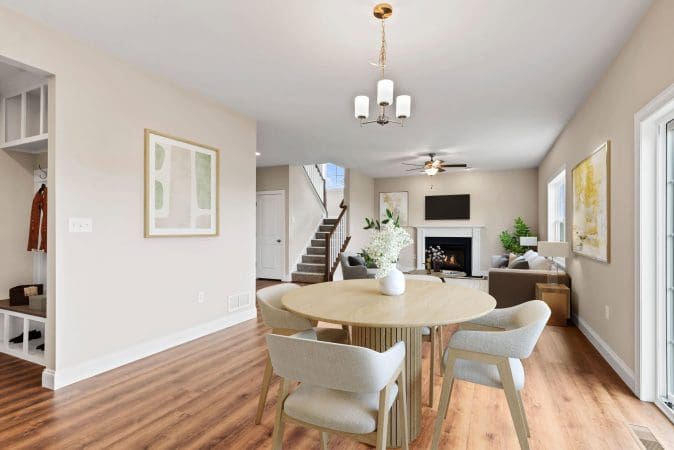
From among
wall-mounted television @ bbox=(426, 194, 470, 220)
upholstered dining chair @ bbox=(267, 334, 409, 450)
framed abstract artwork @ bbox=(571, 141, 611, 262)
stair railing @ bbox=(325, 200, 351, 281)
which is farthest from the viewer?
wall-mounted television @ bbox=(426, 194, 470, 220)

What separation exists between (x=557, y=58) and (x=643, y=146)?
1.04m

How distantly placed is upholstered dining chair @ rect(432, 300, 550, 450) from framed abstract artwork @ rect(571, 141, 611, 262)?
6.17 ft

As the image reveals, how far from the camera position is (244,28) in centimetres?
258

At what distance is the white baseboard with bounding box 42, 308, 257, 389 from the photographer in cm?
265

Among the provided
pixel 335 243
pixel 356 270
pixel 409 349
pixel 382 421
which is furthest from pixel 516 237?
pixel 382 421

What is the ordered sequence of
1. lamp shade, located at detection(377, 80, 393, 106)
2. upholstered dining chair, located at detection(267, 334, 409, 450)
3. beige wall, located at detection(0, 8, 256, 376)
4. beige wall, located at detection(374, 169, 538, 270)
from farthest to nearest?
beige wall, located at detection(374, 169, 538, 270)
beige wall, located at detection(0, 8, 256, 376)
lamp shade, located at detection(377, 80, 393, 106)
upholstered dining chair, located at detection(267, 334, 409, 450)

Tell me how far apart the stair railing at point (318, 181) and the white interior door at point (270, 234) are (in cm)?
133

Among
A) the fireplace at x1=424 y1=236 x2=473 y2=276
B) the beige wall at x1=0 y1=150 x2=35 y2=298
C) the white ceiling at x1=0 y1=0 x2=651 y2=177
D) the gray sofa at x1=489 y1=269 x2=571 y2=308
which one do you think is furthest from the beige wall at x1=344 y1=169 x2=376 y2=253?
the beige wall at x1=0 y1=150 x2=35 y2=298

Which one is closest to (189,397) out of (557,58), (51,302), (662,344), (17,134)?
(51,302)

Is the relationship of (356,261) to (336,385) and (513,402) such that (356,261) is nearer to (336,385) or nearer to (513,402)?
(513,402)

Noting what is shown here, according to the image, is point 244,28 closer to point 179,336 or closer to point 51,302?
point 51,302

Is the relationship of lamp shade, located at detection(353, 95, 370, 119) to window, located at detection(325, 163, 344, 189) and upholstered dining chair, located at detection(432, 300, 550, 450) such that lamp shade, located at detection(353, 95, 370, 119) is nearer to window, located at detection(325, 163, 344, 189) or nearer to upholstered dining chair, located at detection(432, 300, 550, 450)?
upholstered dining chair, located at detection(432, 300, 550, 450)

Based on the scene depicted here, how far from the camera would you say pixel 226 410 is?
235 centimetres

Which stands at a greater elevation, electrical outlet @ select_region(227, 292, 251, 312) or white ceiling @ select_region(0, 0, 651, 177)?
white ceiling @ select_region(0, 0, 651, 177)
